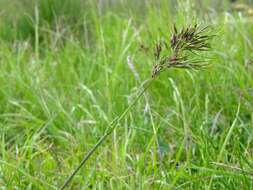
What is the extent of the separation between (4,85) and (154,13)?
0.88 metres

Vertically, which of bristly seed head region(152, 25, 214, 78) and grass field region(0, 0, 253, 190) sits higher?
bristly seed head region(152, 25, 214, 78)

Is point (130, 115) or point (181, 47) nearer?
point (181, 47)

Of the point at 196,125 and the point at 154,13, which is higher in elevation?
the point at 154,13

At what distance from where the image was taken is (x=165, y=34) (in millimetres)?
2596

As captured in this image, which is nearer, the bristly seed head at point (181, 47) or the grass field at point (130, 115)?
the bristly seed head at point (181, 47)

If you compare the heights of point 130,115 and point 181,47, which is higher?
point 181,47

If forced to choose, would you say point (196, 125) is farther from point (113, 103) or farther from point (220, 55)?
point (220, 55)

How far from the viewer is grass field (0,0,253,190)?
5.20ft

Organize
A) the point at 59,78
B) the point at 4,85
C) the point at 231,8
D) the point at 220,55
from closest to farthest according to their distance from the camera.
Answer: the point at 220,55, the point at 4,85, the point at 59,78, the point at 231,8

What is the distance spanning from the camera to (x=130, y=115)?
1900 mm

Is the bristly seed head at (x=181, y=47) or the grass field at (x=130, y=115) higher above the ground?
the bristly seed head at (x=181, y=47)

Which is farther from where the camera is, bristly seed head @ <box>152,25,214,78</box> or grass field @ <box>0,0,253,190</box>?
grass field @ <box>0,0,253,190</box>

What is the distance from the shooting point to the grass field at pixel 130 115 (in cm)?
159

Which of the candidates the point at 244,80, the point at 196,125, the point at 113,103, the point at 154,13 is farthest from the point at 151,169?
the point at 154,13
